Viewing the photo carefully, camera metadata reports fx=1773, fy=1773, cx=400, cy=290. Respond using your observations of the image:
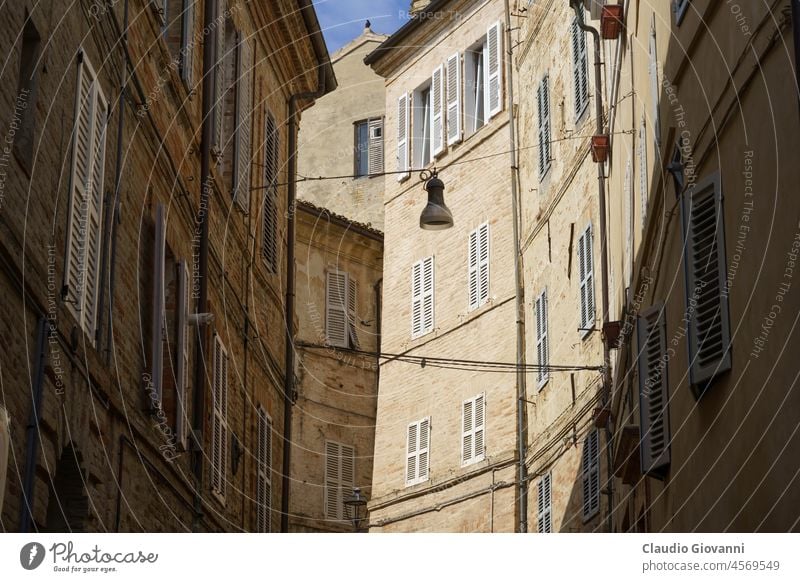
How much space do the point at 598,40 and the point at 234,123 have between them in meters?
3.78

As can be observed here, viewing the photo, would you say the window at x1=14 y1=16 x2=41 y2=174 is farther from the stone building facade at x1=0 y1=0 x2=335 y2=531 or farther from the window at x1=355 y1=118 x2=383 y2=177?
the window at x1=355 y1=118 x2=383 y2=177

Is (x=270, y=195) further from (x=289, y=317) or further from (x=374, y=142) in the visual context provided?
(x=374, y=142)

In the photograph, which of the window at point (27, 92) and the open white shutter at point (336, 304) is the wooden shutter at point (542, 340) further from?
the window at point (27, 92)

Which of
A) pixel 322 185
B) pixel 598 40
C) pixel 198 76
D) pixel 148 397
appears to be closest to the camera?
pixel 148 397

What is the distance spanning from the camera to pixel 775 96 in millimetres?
9445

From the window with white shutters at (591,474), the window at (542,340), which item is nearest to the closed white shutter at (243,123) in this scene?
the window with white shutters at (591,474)

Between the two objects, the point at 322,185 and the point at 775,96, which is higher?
the point at 322,185

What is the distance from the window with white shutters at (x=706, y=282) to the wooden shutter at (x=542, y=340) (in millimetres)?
8914

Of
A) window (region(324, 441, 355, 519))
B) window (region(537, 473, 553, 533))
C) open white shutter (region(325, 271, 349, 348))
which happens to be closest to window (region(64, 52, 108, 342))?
window (region(537, 473, 553, 533))

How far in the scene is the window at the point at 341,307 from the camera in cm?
2755

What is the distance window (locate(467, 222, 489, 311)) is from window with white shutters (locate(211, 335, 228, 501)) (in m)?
7.65
